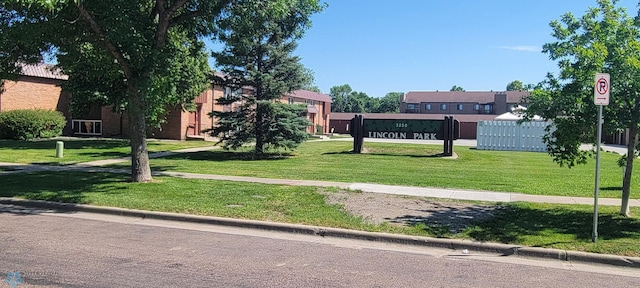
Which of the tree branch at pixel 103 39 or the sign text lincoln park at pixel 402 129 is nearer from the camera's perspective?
the tree branch at pixel 103 39

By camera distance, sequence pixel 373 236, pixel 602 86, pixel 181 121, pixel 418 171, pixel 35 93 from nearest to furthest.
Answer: pixel 602 86, pixel 373 236, pixel 418 171, pixel 181 121, pixel 35 93

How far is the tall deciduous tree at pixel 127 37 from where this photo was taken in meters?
10.9

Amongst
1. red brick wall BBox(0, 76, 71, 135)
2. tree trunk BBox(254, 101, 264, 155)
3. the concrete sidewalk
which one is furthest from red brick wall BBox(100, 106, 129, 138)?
the concrete sidewalk

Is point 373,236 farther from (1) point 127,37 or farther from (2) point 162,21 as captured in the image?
(2) point 162,21

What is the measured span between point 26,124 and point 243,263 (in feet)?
94.9

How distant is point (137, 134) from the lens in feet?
41.2

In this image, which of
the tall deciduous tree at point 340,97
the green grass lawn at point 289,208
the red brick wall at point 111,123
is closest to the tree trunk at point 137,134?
the green grass lawn at point 289,208

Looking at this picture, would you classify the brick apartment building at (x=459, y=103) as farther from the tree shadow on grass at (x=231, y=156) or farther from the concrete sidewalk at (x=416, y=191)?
the concrete sidewalk at (x=416, y=191)

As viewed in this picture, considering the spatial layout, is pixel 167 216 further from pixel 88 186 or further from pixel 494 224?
pixel 494 224

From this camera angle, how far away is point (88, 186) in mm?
12109

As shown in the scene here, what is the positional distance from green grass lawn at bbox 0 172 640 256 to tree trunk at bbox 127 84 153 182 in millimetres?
378

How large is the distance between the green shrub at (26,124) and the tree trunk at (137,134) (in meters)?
21.5

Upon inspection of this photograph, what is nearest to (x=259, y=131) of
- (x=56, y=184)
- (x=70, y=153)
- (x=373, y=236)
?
(x=70, y=153)

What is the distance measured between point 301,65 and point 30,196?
45.3 ft
